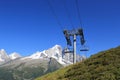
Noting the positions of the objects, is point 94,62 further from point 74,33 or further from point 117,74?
point 74,33

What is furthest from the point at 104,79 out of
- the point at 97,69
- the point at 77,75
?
the point at 77,75

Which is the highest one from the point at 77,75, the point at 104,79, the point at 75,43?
the point at 75,43

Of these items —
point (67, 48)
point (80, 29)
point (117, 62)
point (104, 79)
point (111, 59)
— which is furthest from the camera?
point (67, 48)

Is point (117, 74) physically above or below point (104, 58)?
below

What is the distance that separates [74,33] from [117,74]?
36.9 m

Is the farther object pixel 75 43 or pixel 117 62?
pixel 75 43

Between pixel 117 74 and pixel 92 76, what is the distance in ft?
8.50

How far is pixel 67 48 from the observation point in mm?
64812

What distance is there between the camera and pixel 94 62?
28625 millimetres

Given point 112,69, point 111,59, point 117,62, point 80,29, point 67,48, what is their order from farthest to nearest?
1. point 67,48
2. point 80,29
3. point 111,59
4. point 117,62
5. point 112,69

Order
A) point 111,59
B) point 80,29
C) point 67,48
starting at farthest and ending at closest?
point 67,48 → point 80,29 → point 111,59

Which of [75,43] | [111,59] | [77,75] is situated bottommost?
[77,75]

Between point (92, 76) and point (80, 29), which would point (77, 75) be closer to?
point (92, 76)

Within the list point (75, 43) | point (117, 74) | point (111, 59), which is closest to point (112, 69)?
point (117, 74)
